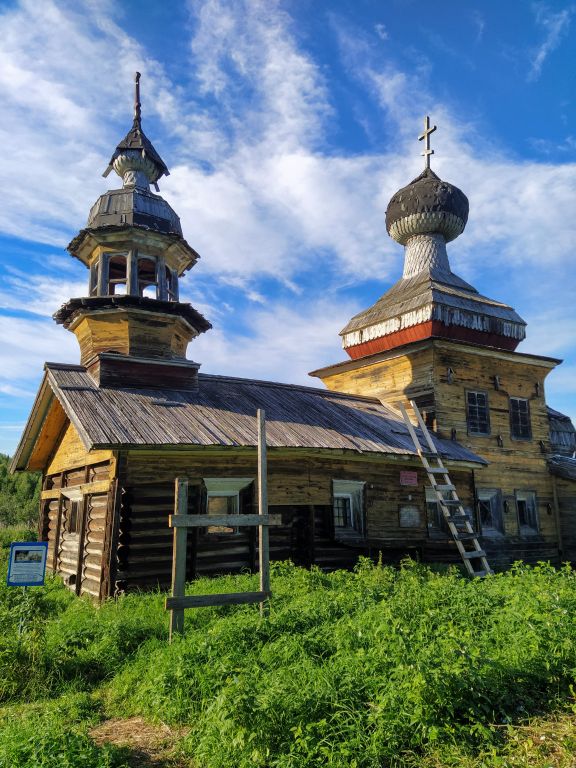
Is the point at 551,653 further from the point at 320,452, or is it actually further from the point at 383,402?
the point at 383,402

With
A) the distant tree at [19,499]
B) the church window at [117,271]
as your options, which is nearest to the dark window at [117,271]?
the church window at [117,271]

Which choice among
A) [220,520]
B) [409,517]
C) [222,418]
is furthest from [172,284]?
[220,520]

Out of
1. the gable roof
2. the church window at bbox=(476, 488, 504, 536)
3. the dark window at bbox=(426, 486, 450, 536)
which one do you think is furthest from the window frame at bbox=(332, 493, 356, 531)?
the church window at bbox=(476, 488, 504, 536)

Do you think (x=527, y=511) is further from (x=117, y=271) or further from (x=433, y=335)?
(x=117, y=271)

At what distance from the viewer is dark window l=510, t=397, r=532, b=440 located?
19.6 meters

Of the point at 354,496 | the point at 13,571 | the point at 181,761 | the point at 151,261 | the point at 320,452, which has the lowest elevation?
the point at 181,761

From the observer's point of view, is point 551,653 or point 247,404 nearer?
point 551,653

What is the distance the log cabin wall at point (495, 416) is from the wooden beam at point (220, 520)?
1088 centimetres

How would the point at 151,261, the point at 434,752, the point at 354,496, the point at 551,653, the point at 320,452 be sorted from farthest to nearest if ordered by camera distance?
the point at 151,261
the point at 354,496
the point at 320,452
the point at 551,653
the point at 434,752

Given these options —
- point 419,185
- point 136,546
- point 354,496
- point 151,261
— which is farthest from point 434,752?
point 419,185

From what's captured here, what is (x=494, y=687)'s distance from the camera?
5.04 m

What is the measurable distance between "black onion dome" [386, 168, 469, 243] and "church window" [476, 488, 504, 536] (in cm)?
1128

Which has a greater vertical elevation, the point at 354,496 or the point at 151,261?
the point at 151,261

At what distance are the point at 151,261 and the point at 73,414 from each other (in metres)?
6.21
